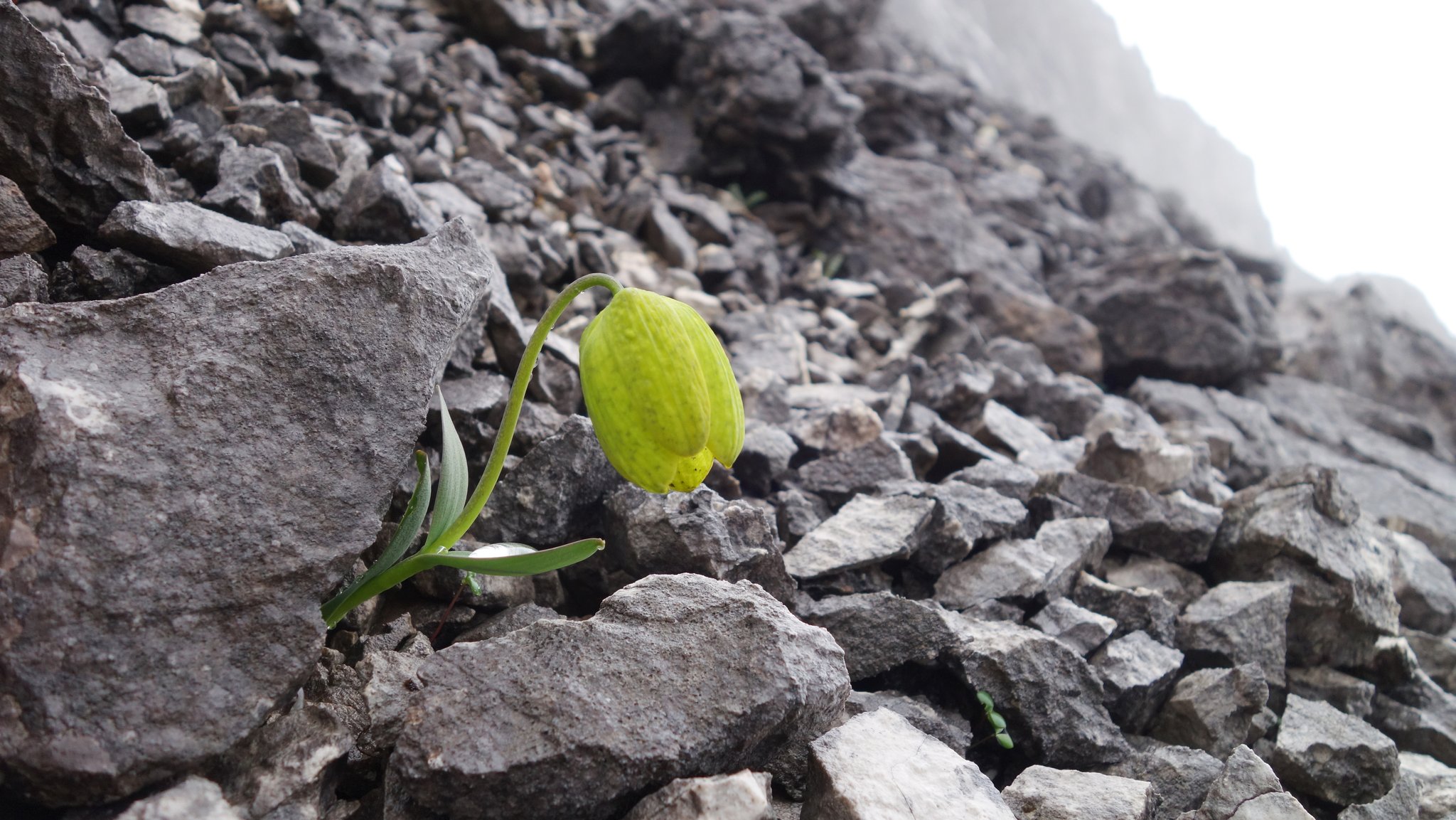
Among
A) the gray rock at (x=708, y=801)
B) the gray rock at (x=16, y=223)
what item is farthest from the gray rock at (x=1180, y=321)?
the gray rock at (x=16, y=223)

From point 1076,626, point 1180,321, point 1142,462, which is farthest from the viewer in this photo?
point 1180,321

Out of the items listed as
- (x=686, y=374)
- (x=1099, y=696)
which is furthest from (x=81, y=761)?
(x=1099, y=696)

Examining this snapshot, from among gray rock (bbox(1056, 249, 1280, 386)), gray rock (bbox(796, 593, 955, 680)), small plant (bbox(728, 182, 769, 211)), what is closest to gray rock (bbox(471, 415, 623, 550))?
gray rock (bbox(796, 593, 955, 680))

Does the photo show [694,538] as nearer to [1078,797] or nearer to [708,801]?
[708,801]

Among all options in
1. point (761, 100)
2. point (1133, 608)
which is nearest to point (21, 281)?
point (1133, 608)

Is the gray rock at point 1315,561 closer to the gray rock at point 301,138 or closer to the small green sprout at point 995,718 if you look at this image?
the small green sprout at point 995,718

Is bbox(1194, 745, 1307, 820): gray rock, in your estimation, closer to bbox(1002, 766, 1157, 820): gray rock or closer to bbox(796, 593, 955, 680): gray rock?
bbox(1002, 766, 1157, 820): gray rock
